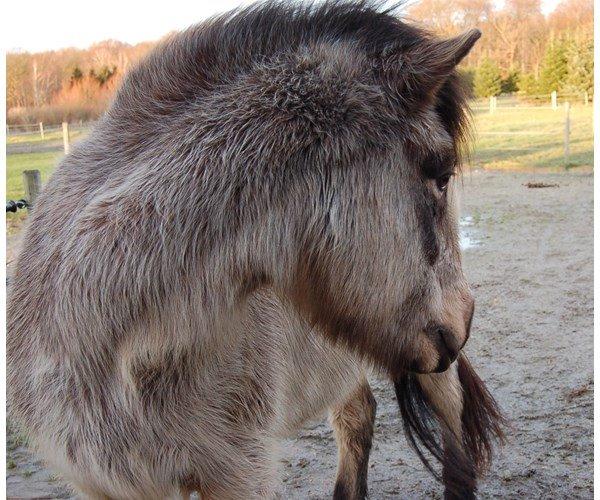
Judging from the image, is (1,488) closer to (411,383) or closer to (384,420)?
(411,383)

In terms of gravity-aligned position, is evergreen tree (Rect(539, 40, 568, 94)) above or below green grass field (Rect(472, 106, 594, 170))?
above

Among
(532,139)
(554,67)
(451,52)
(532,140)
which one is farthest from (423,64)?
(554,67)

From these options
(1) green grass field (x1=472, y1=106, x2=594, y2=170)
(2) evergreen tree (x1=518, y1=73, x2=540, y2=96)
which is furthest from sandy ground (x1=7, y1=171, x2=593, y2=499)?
(2) evergreen tree (x1=518, y1=73, x2=540, y2=96)

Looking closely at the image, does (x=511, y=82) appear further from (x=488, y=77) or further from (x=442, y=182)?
(x=442, y=182)

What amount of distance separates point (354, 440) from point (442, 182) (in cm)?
217

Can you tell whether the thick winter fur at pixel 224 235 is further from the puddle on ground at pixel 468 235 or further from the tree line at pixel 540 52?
the tree line at pixel 540 52

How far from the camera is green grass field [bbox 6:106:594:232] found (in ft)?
58.7

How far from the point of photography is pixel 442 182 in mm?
1896

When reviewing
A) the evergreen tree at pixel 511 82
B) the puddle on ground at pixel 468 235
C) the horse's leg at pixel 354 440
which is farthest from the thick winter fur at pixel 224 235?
the evergreen tree at pixel 511 82

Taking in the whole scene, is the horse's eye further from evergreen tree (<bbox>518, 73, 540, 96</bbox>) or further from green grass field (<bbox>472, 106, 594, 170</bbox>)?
evergreen tree (<bbox>518, 73, 540, 96</bbox>)

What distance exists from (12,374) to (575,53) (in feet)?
88.9

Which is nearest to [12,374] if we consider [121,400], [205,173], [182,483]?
[121,400]

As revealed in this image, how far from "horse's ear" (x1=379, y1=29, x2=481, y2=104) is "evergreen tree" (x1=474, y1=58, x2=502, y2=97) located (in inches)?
840

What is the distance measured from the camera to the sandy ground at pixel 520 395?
12.3 ft
